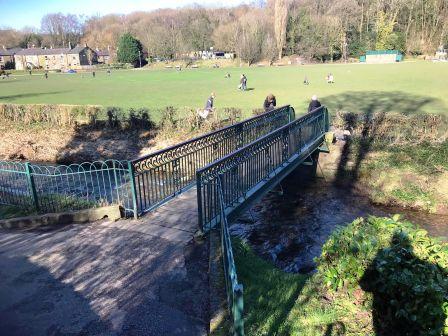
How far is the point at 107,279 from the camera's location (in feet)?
18.5

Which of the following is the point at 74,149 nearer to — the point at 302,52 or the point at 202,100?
the point at 202,100

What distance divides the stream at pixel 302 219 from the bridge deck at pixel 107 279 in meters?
3.21

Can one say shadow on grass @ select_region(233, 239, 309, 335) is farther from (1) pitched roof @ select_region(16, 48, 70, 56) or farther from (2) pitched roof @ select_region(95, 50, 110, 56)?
(2) pitched roof @ select_region(95, 50, 110, 56)

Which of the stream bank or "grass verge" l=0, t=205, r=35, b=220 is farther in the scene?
the stream bank

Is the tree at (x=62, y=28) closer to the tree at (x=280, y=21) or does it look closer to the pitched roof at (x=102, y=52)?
the pitched roof at (x=102, y=52)

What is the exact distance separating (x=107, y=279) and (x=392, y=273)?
12.7ft

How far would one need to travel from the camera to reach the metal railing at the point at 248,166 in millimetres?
7039

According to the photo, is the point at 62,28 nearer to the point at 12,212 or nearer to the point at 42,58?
the point at 42,58

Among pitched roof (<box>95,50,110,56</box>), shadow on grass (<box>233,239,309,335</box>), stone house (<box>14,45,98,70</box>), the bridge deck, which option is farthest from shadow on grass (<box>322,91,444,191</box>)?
pitched roof (<box>95,50,110,56</box>)

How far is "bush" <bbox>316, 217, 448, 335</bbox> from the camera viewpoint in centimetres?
446

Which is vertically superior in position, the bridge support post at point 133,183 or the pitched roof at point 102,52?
the pitched roof at point 102,52

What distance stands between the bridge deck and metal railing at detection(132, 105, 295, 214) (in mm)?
936

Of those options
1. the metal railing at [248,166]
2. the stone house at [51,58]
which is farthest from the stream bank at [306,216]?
the stone house at [51,58]

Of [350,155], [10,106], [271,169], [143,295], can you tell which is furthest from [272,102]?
[10,106]
